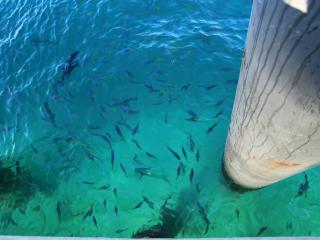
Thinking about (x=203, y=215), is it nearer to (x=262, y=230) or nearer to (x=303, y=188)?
(x=262, y=230)

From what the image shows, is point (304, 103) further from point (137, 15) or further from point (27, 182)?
point (137, 15)

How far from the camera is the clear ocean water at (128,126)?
5.88 metres

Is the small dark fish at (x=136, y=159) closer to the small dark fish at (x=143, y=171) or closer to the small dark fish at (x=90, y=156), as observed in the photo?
the small dark fish at (x=143, y=171)

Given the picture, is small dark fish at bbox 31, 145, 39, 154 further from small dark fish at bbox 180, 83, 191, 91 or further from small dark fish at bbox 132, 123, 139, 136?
small dark fish at bbox 180, 83, 191, 91

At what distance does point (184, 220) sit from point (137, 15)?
619 centimetres

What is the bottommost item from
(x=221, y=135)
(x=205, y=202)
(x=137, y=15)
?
(x=205, y=202)

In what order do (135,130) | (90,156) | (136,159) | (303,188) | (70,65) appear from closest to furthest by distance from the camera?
(303,188), (136,159), (90,156), (135,130), (70,65)

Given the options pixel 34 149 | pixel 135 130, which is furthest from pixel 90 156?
pixel 34 149

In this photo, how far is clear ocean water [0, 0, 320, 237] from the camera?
588 cm

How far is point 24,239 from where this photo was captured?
10.4 feet

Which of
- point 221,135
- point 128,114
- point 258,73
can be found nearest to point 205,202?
point 221,135

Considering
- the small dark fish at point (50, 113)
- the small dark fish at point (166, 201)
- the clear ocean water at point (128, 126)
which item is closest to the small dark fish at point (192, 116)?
the clear ocean water at point (128, 126)

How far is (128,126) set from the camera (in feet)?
23.7

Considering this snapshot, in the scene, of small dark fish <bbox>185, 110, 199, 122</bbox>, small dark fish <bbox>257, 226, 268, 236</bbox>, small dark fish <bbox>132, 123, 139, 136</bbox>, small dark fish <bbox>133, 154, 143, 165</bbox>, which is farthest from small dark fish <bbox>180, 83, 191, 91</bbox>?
small dark fish <bbox>257, 226, 268, 236</bbox>
